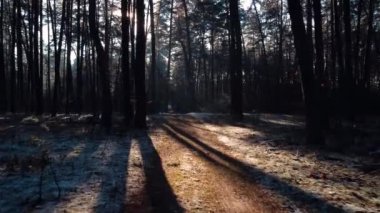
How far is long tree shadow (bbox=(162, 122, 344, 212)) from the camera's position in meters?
7.59

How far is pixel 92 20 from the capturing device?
733 inches

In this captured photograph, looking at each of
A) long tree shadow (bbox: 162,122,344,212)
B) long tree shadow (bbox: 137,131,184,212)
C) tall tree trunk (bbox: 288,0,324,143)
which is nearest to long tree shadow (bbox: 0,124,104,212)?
long tree shadow (bbox: 137,131,184,212)

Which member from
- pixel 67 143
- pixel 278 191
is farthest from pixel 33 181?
pixel 67 143

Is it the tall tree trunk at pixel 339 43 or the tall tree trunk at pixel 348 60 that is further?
the tall tree trunk at pixel 339 43

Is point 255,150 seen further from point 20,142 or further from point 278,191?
point 20,142

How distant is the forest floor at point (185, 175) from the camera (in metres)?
7.52

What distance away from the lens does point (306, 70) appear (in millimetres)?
13555

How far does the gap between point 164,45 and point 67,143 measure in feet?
142

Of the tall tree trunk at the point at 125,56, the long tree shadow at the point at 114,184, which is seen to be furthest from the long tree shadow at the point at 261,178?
the tall tree trunk at the point at 125,56

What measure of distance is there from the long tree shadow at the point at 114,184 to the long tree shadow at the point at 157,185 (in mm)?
465

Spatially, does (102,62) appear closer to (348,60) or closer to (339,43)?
(348,60)

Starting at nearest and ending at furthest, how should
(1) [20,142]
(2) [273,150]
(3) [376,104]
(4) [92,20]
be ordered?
(2) [273,150]
(1) [20,142]
(4) [92,20]
(3) [376,104]

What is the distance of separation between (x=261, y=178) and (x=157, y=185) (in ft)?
7.26

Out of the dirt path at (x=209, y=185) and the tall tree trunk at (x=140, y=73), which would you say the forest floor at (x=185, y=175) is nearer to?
the dirt path at (x=209, y=185)
